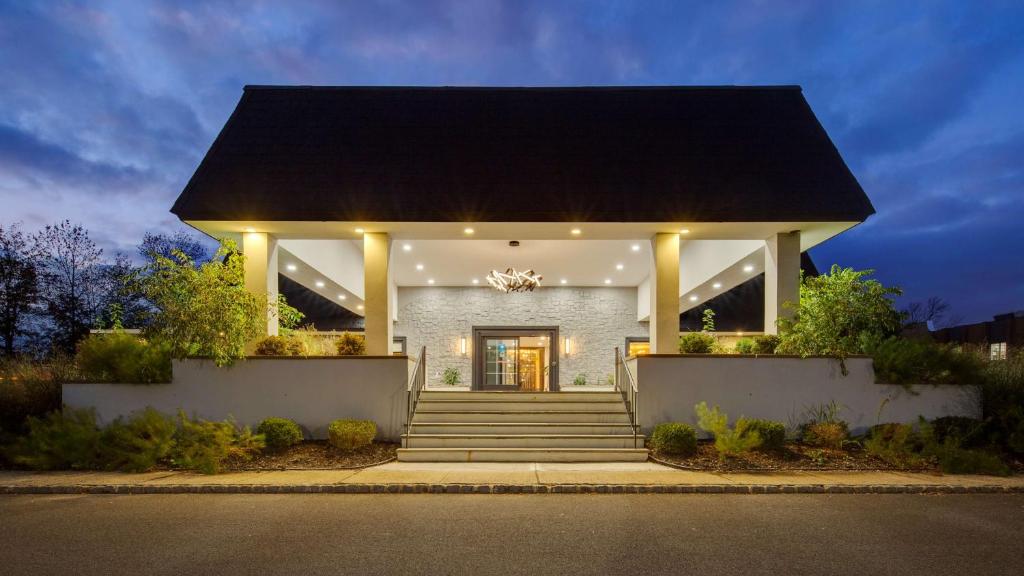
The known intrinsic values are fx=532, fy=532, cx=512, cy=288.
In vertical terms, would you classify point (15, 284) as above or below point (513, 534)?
above

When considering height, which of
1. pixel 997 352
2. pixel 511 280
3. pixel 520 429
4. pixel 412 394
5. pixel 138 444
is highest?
pixel 511 280

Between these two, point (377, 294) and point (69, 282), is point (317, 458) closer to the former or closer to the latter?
point (377, 294)

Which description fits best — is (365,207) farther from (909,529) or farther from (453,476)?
(909,529)

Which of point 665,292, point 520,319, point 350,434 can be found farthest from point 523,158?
point 520,319

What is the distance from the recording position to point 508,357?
19406 millimetres

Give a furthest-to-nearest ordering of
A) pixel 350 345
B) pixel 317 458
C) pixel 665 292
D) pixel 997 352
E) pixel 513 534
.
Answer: pixel 997 352 → pixel 665 292 → pixel 350 345 → pixel 317 458 → pixel 513 534

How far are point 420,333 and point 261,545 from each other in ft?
47.7

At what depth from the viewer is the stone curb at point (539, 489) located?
21.8 ft

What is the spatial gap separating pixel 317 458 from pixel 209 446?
1.54 metres

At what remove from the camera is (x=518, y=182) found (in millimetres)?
10383

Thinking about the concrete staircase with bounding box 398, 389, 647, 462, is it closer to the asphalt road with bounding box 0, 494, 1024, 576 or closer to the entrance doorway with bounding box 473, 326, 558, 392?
the asphalt road with bounding box 0, 494, 1024, 576

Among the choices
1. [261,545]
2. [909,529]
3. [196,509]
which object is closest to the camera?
[261,545]

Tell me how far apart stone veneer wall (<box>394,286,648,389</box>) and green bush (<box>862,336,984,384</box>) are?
1044 centimetres

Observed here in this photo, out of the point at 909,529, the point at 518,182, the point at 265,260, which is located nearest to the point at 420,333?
the point at 265,260
